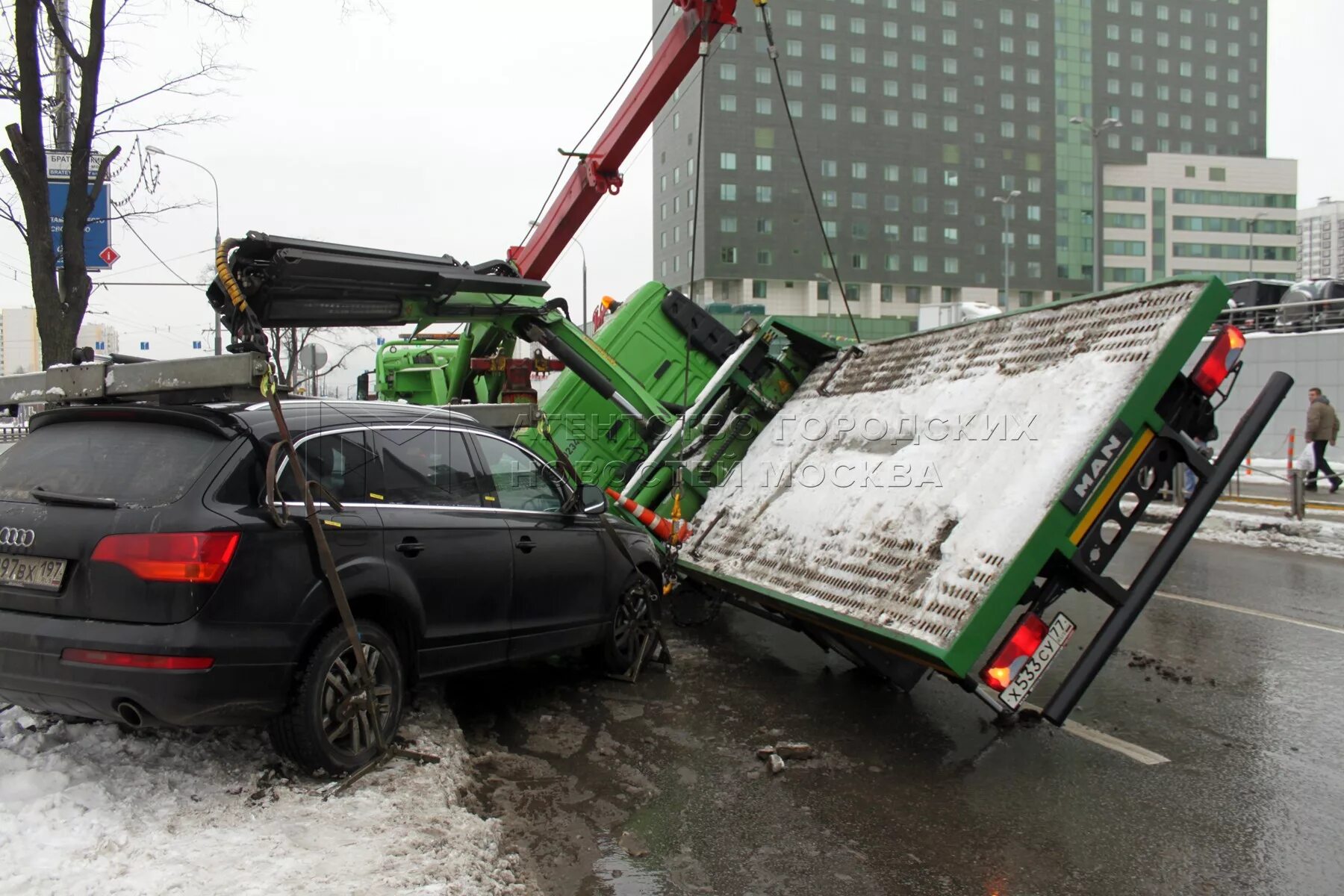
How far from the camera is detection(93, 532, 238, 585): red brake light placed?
12.5ft

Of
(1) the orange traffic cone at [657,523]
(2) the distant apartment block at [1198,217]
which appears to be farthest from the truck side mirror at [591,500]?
(2) the distant apartment block at [1198,217]

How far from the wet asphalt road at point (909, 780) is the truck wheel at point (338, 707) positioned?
0.61 meters

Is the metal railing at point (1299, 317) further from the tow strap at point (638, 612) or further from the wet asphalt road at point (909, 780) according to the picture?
the tow strap at point (638, 612)

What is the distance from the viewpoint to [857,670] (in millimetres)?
6594

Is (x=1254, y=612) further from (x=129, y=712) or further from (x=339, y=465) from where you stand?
(x=129, y=712)

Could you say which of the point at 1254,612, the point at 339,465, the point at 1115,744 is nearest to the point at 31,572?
the point at 339,465

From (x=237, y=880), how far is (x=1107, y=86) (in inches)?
3930

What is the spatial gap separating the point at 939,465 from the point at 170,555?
360 cm

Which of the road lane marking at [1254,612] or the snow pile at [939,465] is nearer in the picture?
the snow pile at [939,465]

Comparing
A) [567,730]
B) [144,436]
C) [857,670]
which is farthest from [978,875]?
[144,436]

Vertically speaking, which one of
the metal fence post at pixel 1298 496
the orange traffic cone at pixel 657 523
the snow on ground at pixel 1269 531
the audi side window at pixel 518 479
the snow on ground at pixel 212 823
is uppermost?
the audi side window at pixel 518 479

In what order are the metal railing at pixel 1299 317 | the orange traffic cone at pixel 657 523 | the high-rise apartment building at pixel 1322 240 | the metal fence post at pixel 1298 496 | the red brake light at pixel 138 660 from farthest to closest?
1. the high-rise apartment building at pixel 1322 240
2. the metal railing at pixel 1299 317
3. the metal fence post at pixel 1298 496
4. the orange traffic cone at pixel 657 523
5. the red brake light at pixel 138 660

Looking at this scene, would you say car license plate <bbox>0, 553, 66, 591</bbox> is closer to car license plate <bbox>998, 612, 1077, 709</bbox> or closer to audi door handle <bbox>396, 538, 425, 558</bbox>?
audi door handle <bbox>396, 538, 425, 558</bbox>

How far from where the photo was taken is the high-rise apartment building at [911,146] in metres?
76.0
